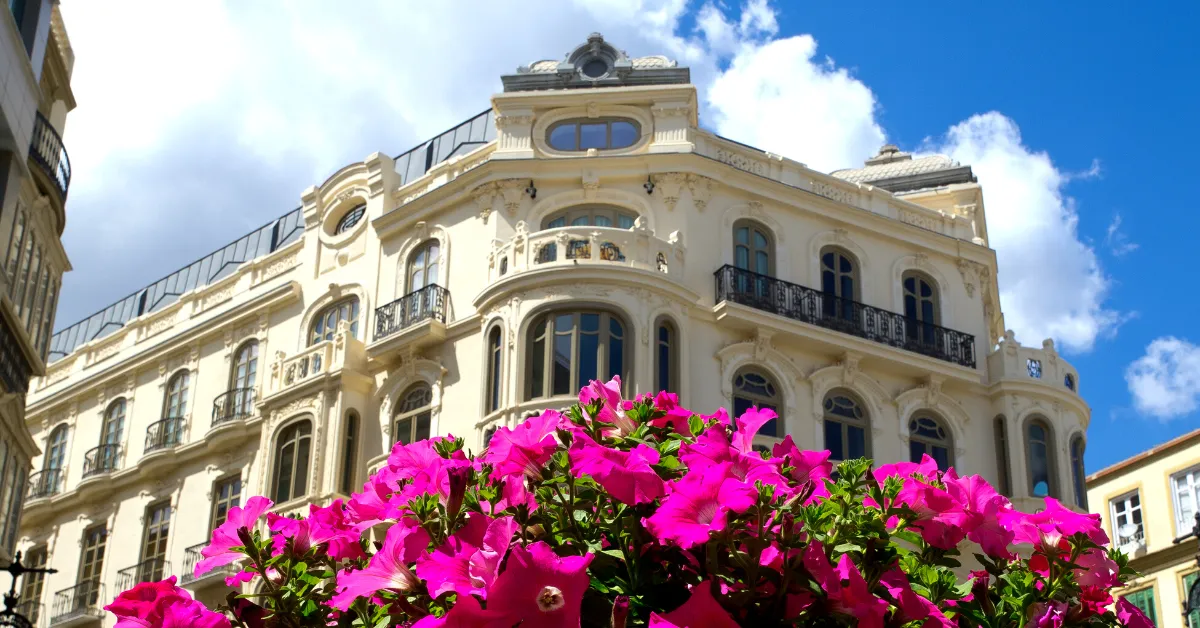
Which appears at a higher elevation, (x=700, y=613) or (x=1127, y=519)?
(x=1127, y=519)

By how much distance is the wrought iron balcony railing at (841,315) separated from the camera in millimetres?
28391

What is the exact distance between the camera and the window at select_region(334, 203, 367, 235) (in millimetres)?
32625

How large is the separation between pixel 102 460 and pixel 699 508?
31.7 metres

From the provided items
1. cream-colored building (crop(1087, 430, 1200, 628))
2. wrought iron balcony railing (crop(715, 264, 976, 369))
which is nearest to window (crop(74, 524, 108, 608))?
wrought iron balcony railing (crop(715, 264, 976, 369))

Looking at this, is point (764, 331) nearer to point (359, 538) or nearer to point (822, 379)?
point (822, 379)

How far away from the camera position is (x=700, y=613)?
5.48 meters

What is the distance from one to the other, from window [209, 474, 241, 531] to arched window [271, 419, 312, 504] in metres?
2.01

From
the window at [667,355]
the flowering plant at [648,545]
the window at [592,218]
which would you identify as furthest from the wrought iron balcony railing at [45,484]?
the flowering plant at [648,545]

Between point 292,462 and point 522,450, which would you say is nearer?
point 522,450

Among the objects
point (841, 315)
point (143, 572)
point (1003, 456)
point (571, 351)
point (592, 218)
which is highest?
point (592, 218)

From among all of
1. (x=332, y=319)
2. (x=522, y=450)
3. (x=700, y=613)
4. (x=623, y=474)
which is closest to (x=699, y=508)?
(x=623, y=474)

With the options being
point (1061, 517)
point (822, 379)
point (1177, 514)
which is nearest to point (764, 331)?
point (822, 379)

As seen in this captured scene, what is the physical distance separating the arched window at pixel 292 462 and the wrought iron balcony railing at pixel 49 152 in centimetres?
648

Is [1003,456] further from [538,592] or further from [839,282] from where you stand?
[538,592]
